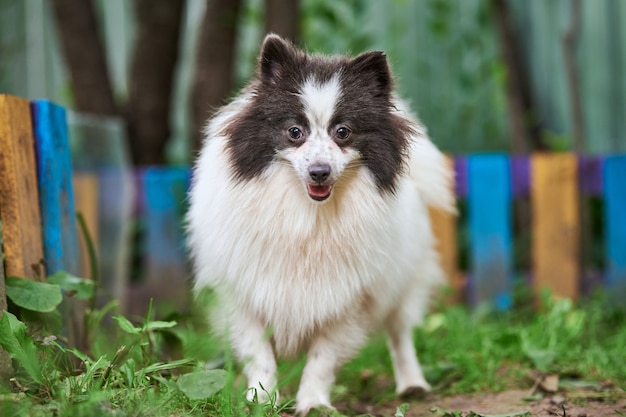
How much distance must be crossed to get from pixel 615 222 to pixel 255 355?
10.2 ft

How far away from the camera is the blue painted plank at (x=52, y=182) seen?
314 centimetres

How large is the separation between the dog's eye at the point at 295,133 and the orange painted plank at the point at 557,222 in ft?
9.27

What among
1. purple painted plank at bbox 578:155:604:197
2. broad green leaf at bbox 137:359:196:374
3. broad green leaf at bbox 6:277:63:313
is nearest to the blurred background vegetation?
purple painted plank at bbox 578:155:604:197

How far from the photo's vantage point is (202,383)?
2.44 meters

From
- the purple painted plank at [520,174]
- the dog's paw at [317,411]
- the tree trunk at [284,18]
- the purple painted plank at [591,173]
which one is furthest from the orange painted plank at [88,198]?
the purple painted plank at [591,173]

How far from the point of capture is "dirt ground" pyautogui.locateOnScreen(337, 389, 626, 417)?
2881 millimetres

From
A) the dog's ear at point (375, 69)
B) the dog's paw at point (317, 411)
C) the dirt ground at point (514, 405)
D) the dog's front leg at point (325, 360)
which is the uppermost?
the dog's ear at point (375, 69)

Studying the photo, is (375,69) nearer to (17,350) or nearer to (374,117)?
(374,117)

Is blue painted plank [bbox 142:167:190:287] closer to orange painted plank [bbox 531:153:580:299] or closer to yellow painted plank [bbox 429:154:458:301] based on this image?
yellow painted plank [bbox 429:154:458:301]

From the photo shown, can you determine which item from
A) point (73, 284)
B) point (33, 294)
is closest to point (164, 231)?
point (73, 284)

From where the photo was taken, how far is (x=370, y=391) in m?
3.80

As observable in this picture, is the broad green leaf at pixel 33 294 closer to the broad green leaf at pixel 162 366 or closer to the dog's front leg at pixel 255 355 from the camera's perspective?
the broad green leaf at pixel 162 366

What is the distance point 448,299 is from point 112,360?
324 centimetres

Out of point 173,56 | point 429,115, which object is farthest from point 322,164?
point 429,115
